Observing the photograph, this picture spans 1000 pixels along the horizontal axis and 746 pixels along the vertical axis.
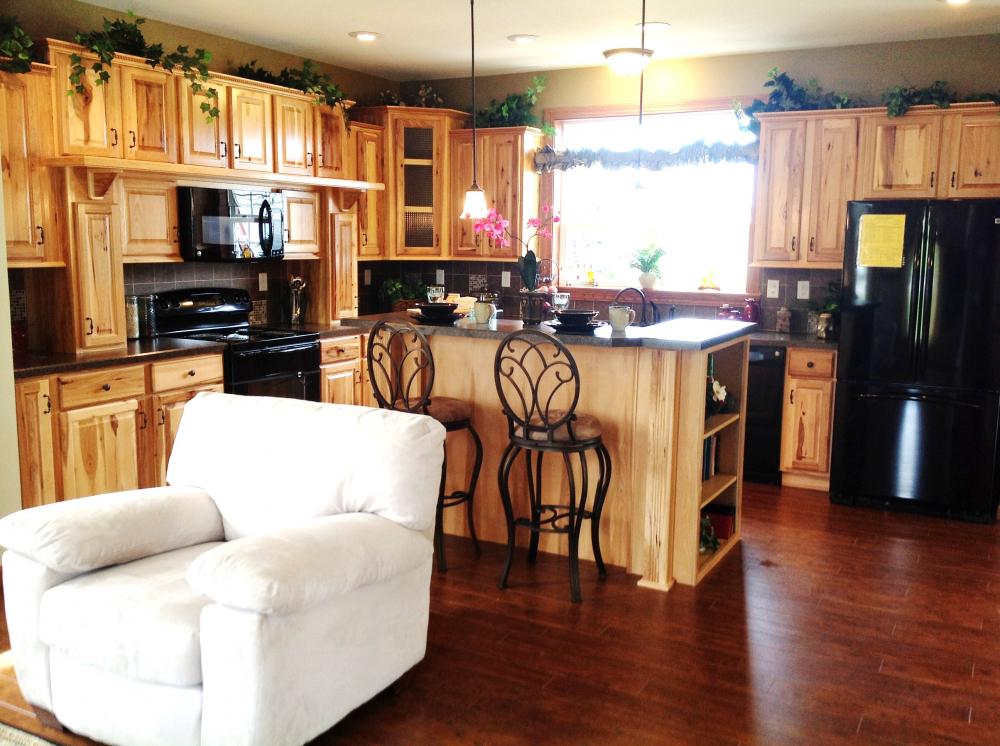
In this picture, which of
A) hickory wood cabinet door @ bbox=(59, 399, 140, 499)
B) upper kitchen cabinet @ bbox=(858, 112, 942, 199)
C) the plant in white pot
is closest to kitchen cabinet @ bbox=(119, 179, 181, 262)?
hickory wood cabinet door @ bbox=(59, 399, 140, 499)

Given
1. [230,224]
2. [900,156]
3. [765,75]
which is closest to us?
[900,156]

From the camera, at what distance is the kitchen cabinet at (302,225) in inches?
228

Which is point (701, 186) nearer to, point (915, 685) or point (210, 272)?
point (210, 272)

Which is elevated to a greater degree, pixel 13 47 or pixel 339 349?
pixel 13 47

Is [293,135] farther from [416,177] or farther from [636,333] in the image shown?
[636,333]

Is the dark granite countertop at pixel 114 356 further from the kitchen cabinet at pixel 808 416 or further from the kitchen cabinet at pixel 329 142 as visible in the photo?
the kitchen cabinet at pixel 808 416

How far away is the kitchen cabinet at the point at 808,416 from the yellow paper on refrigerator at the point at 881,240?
586 millimetres

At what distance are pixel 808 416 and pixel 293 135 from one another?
3.51m

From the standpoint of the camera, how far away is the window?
19.7 ft

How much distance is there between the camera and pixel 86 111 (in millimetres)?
4445

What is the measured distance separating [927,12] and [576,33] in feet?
6.10

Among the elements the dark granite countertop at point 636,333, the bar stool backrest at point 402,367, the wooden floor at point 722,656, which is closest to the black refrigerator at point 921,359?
the wooden floor at point 722,656

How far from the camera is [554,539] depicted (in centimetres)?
416

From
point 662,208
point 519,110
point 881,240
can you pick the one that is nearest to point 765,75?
point 662,208
